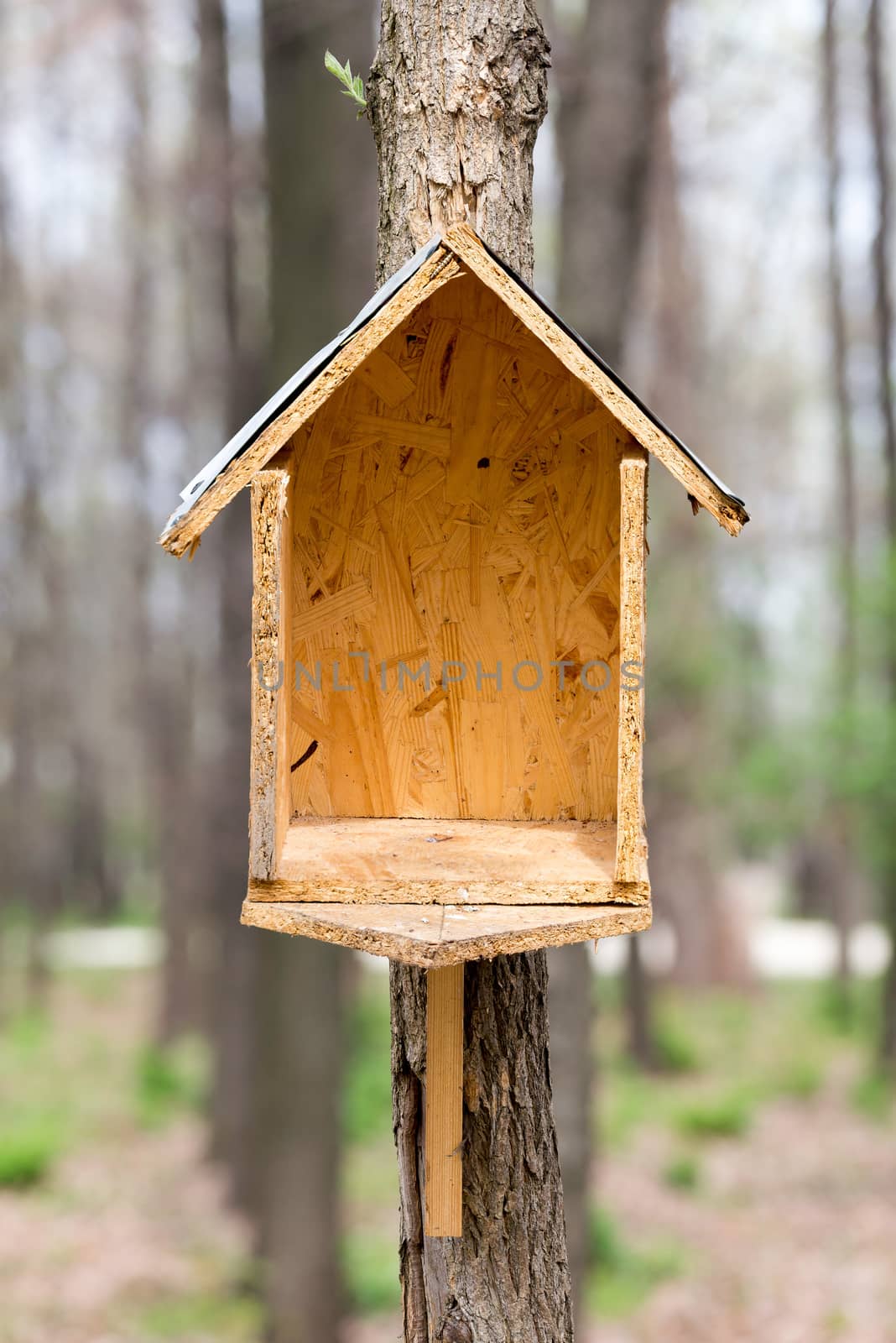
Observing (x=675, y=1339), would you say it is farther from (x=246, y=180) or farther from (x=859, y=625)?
(x=246, y=180)

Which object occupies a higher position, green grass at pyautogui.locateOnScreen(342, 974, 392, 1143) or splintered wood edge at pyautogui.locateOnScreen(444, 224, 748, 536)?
splintered wood edge at pyautogui.locateOnScreen(444, 224, 748, 536)

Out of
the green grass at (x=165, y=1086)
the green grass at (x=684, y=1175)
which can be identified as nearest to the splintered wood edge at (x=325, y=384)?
the green grass at (x=684, y=1175)

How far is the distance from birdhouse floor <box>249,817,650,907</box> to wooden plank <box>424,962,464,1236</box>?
0.25 metres

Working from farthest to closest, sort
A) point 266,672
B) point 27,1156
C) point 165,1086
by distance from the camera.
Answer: point 165,1086 → point 27,1156 → point 266,672

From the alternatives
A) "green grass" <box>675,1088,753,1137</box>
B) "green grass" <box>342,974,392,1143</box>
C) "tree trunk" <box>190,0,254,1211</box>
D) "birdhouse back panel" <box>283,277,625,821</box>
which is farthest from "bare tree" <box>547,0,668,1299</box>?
"green grass" <box>675,1088,753,1137</box>

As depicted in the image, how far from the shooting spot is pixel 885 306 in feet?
36.9

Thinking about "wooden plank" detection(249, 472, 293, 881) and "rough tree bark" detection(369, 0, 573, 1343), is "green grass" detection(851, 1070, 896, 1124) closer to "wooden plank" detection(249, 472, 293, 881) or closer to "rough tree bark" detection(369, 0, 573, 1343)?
"rough tree bark" detection(369, 0, 573, 1343)

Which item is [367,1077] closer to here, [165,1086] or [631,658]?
[165,1086]

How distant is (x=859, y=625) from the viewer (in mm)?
11234

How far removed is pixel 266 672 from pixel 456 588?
80cm

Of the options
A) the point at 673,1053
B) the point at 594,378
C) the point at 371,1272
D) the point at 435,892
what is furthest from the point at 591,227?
the point at 673,1053

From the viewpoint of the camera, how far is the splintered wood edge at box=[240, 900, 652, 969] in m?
1.86

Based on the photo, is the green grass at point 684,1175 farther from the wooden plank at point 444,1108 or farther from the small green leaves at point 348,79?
the small green leaves at point 348,79

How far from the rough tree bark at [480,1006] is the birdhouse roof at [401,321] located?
1.51ft
